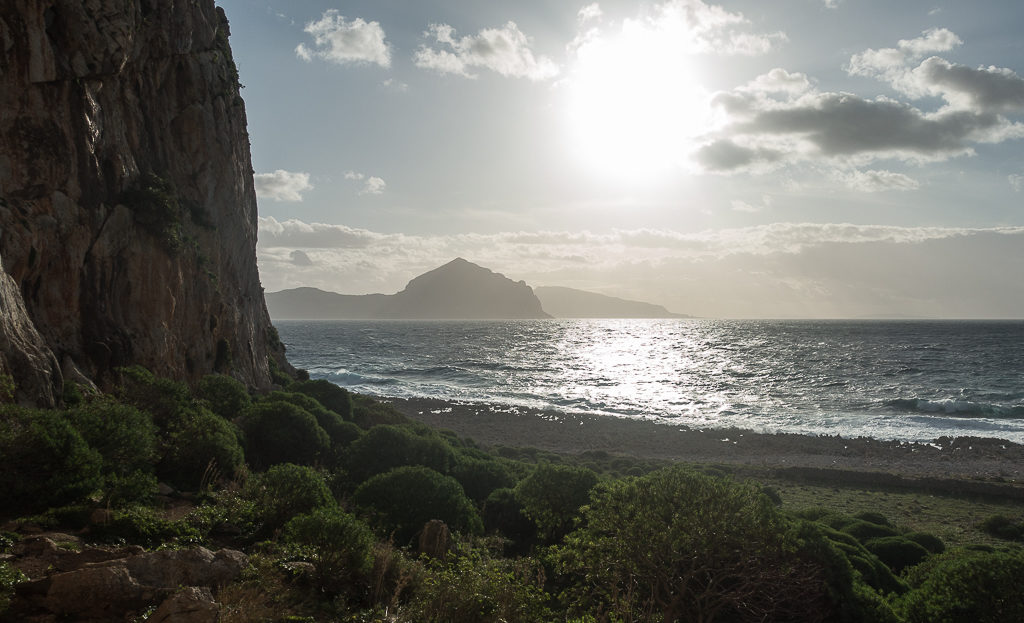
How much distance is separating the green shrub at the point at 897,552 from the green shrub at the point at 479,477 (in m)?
11.4

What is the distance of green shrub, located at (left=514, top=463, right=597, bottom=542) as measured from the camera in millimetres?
15055

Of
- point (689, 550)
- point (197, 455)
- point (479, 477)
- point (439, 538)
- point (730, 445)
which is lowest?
point (730, 445)

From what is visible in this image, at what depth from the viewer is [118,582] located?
6133 millimetres

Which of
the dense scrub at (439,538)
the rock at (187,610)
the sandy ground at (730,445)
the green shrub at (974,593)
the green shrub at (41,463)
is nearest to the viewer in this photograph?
the rock at (187,610)

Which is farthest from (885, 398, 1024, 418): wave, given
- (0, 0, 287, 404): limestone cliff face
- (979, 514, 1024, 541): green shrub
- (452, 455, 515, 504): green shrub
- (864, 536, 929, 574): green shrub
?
(0, 0, 287, 404): limestone cliff face

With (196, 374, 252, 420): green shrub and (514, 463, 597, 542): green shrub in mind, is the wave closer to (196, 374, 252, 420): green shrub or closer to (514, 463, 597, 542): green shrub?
(514, 463, 597, 542): green shrub

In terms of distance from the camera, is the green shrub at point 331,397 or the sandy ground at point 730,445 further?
the sandy ground at point 730,445

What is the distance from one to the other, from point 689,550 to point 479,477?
393 inches

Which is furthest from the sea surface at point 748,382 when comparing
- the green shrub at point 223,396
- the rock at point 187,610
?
the rock at point 187,610

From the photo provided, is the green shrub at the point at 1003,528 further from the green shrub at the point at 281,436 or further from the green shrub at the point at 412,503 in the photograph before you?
the green shrub at the point at 281,436

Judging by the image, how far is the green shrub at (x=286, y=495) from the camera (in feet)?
34.9

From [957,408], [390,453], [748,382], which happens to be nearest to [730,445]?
[957,408]

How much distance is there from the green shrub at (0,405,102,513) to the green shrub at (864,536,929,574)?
20.0m

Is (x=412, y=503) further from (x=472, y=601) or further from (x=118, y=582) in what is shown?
(x=118, y=582)
